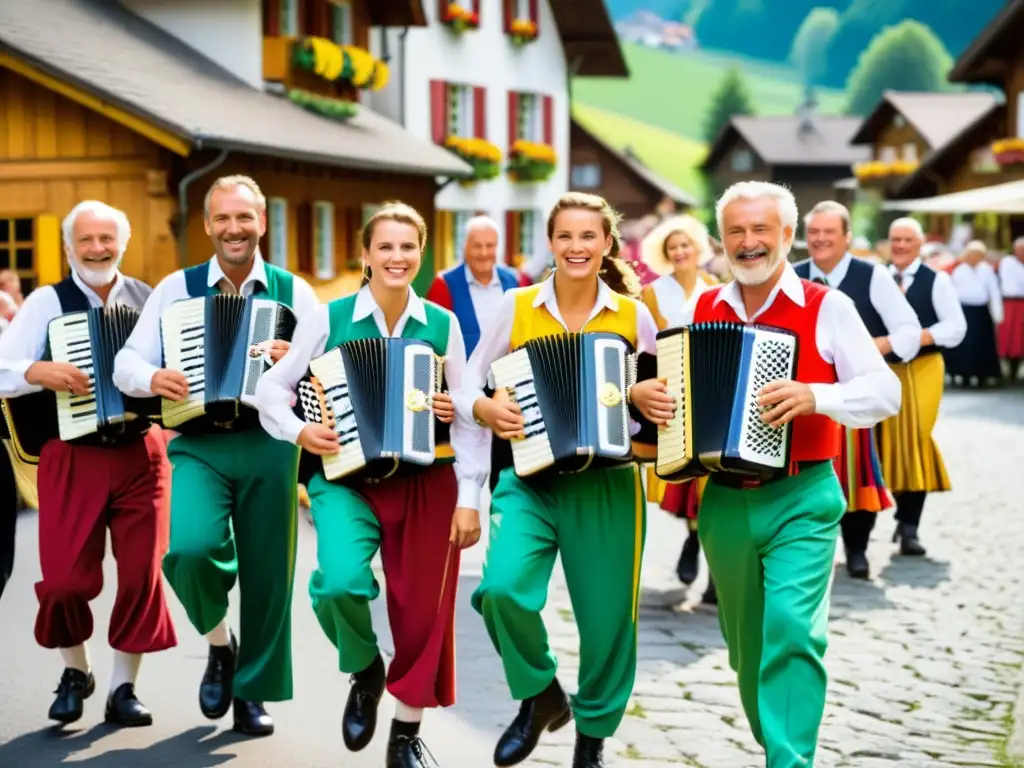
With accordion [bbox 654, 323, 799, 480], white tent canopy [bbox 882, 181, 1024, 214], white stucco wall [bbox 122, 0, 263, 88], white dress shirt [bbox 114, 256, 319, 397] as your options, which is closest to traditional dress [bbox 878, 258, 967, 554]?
white dress shirt [bbox 114, 256, 319, 397]

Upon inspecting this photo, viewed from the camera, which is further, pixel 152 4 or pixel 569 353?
pixel 152 4

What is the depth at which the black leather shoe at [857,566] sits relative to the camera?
10.4m

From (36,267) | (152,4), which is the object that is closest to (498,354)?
(36,267)

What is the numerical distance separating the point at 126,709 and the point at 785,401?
2.79 meters

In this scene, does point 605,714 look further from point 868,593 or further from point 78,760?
point 868,593

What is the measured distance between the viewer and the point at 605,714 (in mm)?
6031

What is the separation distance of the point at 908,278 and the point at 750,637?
21.0 ft

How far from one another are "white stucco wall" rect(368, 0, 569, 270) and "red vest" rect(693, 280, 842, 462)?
2960 cm

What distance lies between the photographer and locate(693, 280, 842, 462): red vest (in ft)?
18.7

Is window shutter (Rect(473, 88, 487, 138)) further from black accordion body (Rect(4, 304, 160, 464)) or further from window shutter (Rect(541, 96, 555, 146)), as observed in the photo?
black accordion body (Rect(4, 304, 160, 464))

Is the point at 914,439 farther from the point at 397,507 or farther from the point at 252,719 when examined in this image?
the point at 397,507

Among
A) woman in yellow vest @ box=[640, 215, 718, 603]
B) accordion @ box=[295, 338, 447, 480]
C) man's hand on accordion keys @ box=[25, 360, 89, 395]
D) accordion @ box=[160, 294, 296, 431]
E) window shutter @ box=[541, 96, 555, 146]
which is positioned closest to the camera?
accordion @ box=[295, 338, 447, 480]

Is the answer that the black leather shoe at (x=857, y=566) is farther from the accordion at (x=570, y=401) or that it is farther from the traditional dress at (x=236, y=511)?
the accordion at (x=570, y=401)

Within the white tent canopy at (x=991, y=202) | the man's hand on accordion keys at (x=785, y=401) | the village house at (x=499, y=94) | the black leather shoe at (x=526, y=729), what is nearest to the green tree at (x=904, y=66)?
the village house at (x=499, y=94)
